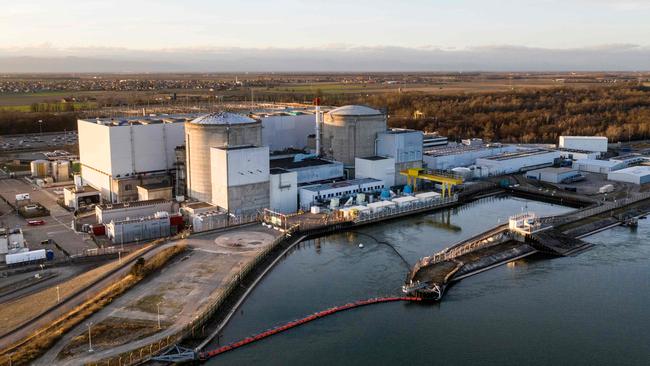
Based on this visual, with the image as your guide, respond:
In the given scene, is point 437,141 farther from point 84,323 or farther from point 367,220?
point 84,323

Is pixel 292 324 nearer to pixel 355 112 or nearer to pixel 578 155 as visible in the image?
pixel 355 112

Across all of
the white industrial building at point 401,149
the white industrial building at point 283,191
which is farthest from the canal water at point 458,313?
the white industrial building at point 401,149

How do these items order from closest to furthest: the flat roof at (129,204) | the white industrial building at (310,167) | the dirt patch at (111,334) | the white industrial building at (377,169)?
the dirt patch at (111,334) → the flat roof at (129,204) → the white industrial building at (310,167) → the white industrial building at (377,169)

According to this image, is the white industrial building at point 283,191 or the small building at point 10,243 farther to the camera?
the white industrial building at point 283,191

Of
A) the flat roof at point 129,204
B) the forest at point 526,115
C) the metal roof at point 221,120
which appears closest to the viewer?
the flat roof at point 129,204

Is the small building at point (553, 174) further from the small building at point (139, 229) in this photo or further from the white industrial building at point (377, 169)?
the small building at point (139, 229)

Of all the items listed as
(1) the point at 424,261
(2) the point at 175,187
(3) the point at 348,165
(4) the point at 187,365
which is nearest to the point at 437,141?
(3) the point at 348,165

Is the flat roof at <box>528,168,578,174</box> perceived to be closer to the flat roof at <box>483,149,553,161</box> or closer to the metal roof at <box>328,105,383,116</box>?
the flat roof at <box>483,149,553,161</box>
